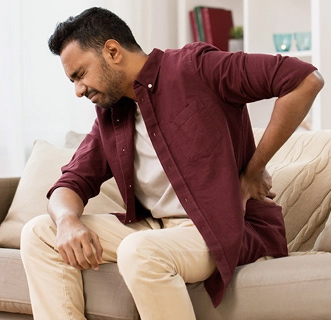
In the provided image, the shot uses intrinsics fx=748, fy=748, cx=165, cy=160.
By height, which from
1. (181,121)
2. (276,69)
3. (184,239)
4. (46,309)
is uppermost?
(276,69)

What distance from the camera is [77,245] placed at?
1.82 m

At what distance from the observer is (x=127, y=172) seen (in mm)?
2031

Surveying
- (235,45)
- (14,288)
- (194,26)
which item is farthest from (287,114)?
(194,26)

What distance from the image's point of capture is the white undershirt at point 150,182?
1984mm

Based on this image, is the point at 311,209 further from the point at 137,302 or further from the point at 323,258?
the point at 137,302

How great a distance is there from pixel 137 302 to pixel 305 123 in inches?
82.0

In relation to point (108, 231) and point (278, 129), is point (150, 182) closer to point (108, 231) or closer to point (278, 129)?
point (108, 231)

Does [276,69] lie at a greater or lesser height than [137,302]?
greater

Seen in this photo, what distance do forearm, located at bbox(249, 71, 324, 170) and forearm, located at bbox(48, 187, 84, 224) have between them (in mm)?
483

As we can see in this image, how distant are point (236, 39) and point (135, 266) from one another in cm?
239

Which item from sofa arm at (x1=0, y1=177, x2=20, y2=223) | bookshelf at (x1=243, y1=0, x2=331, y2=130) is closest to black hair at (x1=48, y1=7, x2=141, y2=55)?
sofa arm at (x1=0, y1=177, x2=20, y2=223)

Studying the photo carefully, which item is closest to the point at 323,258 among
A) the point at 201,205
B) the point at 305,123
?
the point at 201,205

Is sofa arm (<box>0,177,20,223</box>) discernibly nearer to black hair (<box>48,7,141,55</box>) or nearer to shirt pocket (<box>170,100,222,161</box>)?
black hair (<box>48,7,141,55</box>)

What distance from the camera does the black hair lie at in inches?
79.0
